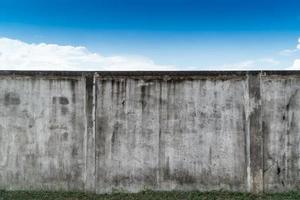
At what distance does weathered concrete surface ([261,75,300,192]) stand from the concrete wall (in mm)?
17

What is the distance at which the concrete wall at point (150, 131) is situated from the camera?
6.17 m

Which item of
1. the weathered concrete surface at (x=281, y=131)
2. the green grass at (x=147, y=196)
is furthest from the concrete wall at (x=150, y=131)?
the green grass at (x=147, y=196)

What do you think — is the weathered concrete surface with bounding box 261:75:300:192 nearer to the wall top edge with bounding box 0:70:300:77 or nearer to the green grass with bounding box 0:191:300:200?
the wall top edge with bounding box 0:70:300:77

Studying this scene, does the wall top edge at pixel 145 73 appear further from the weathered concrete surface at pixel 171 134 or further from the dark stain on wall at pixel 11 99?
the dark stain on wall at pixel 11 99

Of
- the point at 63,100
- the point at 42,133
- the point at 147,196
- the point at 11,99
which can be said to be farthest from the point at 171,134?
the point at 11,99

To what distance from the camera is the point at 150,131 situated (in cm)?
628

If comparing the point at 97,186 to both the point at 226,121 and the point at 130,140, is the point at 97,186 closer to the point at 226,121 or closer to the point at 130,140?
the point at 130,140

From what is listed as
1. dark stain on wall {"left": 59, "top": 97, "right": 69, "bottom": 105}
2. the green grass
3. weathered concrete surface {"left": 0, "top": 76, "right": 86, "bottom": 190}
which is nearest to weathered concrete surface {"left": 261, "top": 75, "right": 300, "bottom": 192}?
the green grass

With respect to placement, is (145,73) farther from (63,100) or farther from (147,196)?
(147,196)

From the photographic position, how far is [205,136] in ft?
20.4

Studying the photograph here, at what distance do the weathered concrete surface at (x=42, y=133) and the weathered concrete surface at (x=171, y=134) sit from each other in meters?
0.39

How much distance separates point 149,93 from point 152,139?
2.58ft

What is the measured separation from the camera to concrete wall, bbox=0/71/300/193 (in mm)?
6168

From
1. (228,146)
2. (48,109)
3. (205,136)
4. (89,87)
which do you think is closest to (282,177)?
(228,146)
